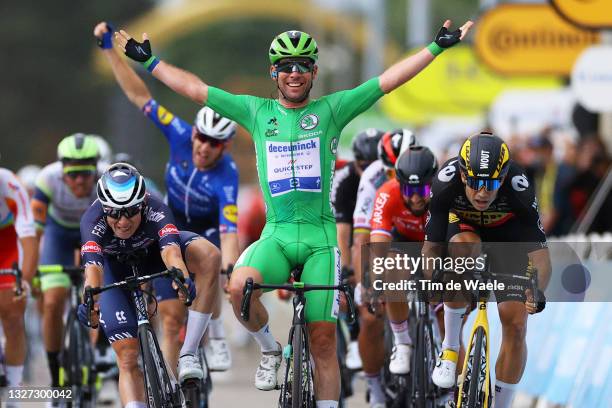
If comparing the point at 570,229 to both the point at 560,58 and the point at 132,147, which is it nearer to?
the point at 560,58

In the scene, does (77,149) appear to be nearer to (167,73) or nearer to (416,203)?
(167,73)

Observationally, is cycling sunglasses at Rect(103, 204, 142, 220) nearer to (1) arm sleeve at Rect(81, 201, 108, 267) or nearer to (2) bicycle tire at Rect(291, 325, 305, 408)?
(1) arm sleeve at Rect(81, 201, 108, 267)

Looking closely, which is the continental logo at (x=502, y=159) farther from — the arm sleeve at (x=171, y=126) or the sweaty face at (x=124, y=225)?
the arm sleeve at (x=171, y=126)

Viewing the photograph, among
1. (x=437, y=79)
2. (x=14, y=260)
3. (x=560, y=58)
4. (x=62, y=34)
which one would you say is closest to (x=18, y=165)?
(x=62, y=34)

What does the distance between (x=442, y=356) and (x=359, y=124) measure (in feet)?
95.4

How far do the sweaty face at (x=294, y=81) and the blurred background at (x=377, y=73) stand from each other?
543mm

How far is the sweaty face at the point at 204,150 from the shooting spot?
11750 mm

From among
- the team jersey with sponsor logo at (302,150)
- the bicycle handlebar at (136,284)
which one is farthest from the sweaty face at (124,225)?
the team jersey with sponsor logo at (302,150)

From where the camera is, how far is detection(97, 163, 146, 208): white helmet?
30.7 feet

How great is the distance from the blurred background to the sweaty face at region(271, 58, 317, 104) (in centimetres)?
54

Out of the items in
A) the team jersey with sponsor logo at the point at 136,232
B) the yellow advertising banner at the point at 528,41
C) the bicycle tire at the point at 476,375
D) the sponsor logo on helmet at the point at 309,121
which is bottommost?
the bicycle tire at the point at 476,375

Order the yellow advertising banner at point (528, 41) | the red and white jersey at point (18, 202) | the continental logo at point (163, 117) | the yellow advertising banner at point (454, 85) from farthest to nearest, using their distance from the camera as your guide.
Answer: the yellow advertising banner at point (454, 85) → the yellow advertising banner at point (528, 41) → the continental logo at point (163, 117) → the red and white jersey at point (18, 202)

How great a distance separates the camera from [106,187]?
9.37 metres

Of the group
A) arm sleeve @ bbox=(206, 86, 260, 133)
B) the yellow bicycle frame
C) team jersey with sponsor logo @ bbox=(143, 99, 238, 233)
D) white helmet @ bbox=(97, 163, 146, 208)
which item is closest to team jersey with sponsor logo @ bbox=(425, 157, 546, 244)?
the yellow bicycle frame
